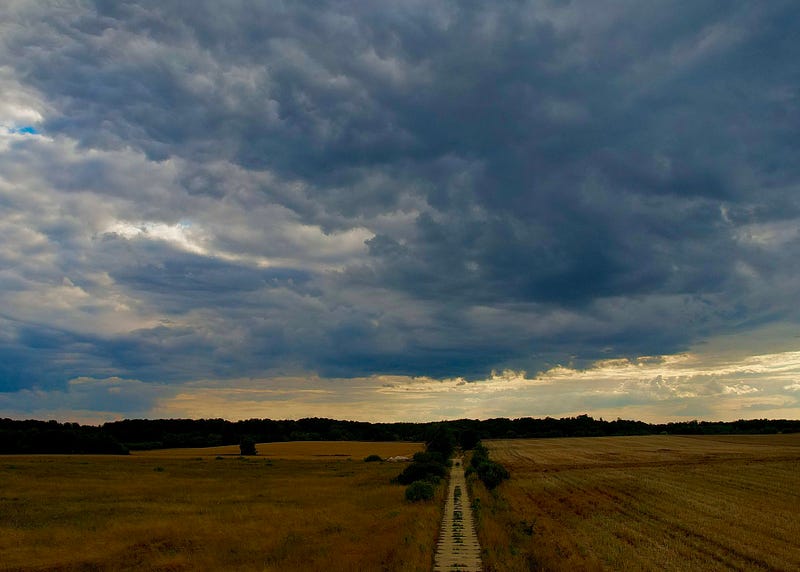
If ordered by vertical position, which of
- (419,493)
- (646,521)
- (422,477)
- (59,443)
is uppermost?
(59,443)

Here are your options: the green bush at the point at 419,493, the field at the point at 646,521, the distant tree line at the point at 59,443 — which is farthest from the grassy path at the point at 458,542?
the distant tree line at the point at 59,443

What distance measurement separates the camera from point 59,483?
56750 millimetres

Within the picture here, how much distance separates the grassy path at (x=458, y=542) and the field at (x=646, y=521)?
0.56 m

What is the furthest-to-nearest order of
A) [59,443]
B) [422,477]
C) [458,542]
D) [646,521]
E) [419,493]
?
[59,443]
[422,477]
[419,493]
[646,521]
[458,542]

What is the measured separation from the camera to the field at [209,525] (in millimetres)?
23047

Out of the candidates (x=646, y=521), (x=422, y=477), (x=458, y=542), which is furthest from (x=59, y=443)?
(x=646, y=521)

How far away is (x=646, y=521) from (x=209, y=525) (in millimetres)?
23515

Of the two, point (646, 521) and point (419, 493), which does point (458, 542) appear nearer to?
point (646, 521)

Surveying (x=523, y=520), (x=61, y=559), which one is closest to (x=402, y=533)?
(x=523, y=520)

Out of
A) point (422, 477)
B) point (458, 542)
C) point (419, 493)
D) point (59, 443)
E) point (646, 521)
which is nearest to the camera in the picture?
point (458, 542)

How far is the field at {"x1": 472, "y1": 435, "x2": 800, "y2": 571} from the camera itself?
21469 millimetres

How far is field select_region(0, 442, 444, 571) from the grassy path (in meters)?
0.59

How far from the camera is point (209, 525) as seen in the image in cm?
3238

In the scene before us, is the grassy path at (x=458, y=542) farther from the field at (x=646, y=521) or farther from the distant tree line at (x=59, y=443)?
the distant tree line at (x=59, y=443)
